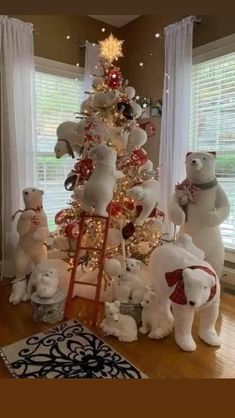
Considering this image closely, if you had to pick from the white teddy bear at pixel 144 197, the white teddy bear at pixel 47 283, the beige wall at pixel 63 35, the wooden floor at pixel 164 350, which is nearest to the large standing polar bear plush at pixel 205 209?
the white teddy bear at pixel 144 197

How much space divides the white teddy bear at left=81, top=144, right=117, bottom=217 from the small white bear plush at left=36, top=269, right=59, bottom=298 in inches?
21.2

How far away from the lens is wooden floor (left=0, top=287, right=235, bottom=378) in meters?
1.68

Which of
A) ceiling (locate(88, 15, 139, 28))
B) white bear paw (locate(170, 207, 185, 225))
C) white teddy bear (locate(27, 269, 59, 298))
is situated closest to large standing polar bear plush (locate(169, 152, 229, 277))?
white bear paw (locate(170, 207, 185, 225))

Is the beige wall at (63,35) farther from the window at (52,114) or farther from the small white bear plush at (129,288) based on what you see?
the small white bear plush at (129,288)

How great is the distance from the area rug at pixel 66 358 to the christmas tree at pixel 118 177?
664 mm

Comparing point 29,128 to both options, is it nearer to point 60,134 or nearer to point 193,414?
point 60,134

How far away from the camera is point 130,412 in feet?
2.08

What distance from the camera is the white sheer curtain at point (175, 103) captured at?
9.61ft

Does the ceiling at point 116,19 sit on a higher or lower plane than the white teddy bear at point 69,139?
higher

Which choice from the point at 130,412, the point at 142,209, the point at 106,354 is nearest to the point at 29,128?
the point at 142,209

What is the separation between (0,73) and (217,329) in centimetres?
269

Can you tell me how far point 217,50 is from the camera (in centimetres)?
279

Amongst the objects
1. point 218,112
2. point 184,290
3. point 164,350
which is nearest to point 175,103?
point 218,112

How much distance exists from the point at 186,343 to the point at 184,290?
37 cm
